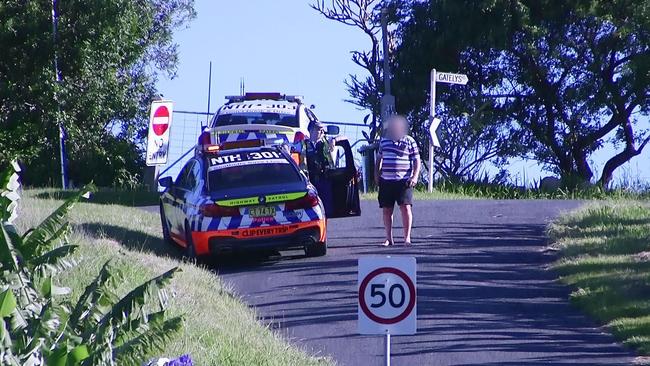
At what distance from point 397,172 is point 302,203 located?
1283mm

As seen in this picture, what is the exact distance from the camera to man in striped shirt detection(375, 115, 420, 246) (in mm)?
17125

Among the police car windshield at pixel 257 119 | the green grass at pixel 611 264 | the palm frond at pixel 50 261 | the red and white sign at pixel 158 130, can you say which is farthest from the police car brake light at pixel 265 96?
the palm frond at pixel 50 261

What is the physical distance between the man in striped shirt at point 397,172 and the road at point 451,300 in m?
0.51

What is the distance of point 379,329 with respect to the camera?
9.62 meters

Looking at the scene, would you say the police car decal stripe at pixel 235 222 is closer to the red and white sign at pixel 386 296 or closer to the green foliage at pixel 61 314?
the red and white sign at pixel 386 296

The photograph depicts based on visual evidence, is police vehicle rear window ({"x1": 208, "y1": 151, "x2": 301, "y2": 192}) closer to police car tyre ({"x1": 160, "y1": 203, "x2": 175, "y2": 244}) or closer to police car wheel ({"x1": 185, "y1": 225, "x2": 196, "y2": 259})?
police car wheel ({"x1": 185, "y1": 225, "x2": 196, "y2": 259})

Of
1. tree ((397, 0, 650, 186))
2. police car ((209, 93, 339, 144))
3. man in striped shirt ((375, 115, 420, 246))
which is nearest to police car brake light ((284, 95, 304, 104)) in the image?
police car ((209, 93, 339, 144))

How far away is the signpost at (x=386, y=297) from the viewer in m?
9.58

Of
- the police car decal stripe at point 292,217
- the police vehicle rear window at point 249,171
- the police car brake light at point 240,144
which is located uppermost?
the police car brake light at point 240,144

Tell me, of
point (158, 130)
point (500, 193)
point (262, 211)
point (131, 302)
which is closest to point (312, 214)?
point (262, 211)

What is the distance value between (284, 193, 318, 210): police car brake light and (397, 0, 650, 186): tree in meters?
20.5

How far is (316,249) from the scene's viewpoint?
1700 centimetres

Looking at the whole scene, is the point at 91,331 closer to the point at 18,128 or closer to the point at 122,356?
the point at 122,356

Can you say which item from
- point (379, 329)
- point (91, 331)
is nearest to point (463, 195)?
point (379, 329)
